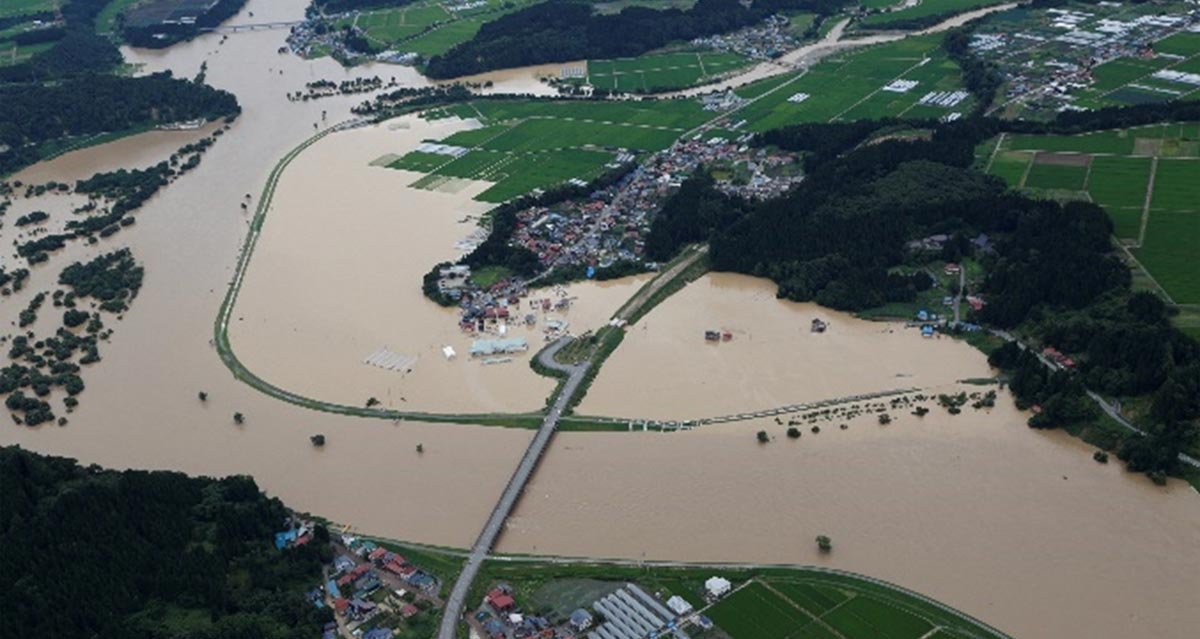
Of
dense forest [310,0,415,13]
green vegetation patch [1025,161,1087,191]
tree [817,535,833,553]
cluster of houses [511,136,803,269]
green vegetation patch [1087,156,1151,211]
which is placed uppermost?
tree [817,535,833,553]

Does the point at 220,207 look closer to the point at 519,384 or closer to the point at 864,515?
the point at 519,384

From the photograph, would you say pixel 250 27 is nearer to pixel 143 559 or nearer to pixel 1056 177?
pixel 1056 177

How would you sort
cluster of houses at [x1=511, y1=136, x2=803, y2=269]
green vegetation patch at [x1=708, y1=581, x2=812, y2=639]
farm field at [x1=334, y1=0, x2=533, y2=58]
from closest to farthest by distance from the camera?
green vegetation patch at [x1=708, y1=581, x2=812, y2=639], cluster of houses at [x1=511, y1=136, x2=803, y2=269], farm field at [x1=334, y1=0, x2=533, y2=58]

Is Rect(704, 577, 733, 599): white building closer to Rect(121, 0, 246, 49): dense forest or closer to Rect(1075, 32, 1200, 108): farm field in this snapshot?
Rect(1075, 32, 1200, 108): farm field

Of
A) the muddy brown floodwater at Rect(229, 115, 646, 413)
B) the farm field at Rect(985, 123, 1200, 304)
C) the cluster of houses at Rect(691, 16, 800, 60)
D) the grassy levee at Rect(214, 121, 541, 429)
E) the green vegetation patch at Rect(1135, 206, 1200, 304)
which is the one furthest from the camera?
the cluster of houses at Rect(691, 16, 800, 60)

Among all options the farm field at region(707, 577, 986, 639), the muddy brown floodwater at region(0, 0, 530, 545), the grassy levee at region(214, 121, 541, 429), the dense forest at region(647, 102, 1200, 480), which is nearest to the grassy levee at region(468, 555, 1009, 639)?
the farm field at region(707, 577, 986, 639)

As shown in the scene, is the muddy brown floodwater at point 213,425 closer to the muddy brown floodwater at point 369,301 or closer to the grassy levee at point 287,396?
the grassy levee at point 287,396
